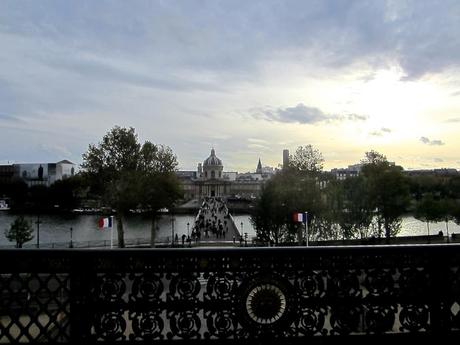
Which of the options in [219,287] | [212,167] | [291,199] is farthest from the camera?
[212,167]

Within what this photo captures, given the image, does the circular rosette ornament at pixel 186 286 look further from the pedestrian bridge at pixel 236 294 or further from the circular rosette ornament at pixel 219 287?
the circular rosette ornament at pixel 219 287

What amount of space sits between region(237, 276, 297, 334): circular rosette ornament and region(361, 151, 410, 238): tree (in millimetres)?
35160

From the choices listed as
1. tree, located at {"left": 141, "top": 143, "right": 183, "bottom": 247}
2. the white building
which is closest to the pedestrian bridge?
tree, located at {"left": 141, "top": 143, "right": 183, "bottom": 247}

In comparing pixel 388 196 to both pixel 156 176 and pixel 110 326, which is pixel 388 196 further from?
pixel 110 326

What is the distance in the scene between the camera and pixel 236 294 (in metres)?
5.04

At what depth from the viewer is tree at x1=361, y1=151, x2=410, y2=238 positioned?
39.6 meters

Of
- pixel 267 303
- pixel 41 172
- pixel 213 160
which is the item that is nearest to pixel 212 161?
pixel 213 160

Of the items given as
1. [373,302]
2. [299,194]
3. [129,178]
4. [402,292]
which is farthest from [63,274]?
[129,178]

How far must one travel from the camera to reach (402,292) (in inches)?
205

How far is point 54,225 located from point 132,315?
6775 centimetres

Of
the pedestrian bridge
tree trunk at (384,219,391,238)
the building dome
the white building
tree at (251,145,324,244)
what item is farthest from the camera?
the building dome

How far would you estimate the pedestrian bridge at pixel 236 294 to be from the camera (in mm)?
4848

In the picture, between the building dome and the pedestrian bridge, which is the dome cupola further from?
the pedestrian bridge

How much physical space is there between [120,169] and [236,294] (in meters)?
35.0
